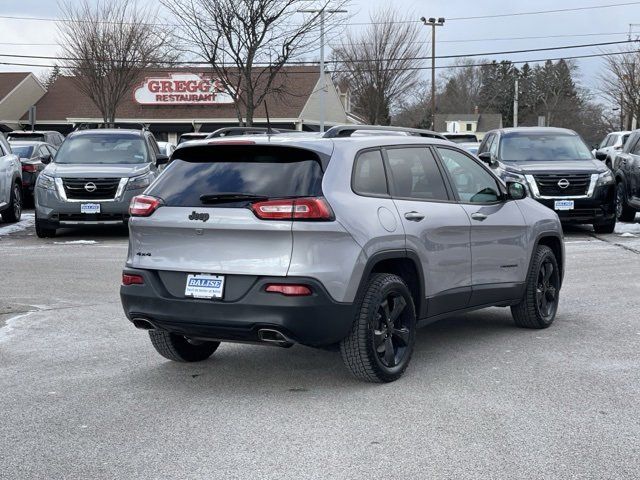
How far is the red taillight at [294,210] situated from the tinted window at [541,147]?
38.0 feet

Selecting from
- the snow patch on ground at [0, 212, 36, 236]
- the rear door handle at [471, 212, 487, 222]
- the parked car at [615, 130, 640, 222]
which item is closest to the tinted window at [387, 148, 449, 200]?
the rear door handle at [471, 212, 487, 222]

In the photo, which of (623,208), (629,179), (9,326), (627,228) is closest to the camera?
(9,326)

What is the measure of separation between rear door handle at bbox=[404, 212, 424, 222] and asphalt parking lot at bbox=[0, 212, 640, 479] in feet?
3.50

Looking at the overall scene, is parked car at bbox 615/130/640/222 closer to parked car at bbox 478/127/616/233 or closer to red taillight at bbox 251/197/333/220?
parked car at bbox 478/127/616/233

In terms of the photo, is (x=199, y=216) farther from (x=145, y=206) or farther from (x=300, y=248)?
(x=300, y=248)

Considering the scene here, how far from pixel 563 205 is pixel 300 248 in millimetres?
10954

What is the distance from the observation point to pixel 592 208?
15883 mm

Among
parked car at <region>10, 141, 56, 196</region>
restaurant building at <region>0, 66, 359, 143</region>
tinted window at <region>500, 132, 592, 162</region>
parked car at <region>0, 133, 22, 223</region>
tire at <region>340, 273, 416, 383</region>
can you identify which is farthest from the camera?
restaurant building at <region>0, 66, 359, 143</region>

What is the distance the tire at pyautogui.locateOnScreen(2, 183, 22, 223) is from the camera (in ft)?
59.4

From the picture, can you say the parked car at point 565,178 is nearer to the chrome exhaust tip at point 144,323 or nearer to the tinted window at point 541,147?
the tinted window at point 541,147

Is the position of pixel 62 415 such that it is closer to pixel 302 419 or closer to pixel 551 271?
pixel 302 419

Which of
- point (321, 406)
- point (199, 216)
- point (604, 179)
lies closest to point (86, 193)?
point (604, 179)

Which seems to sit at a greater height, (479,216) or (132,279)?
(479,216)

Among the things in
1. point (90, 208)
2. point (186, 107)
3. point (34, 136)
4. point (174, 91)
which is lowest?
point (90, 208)
